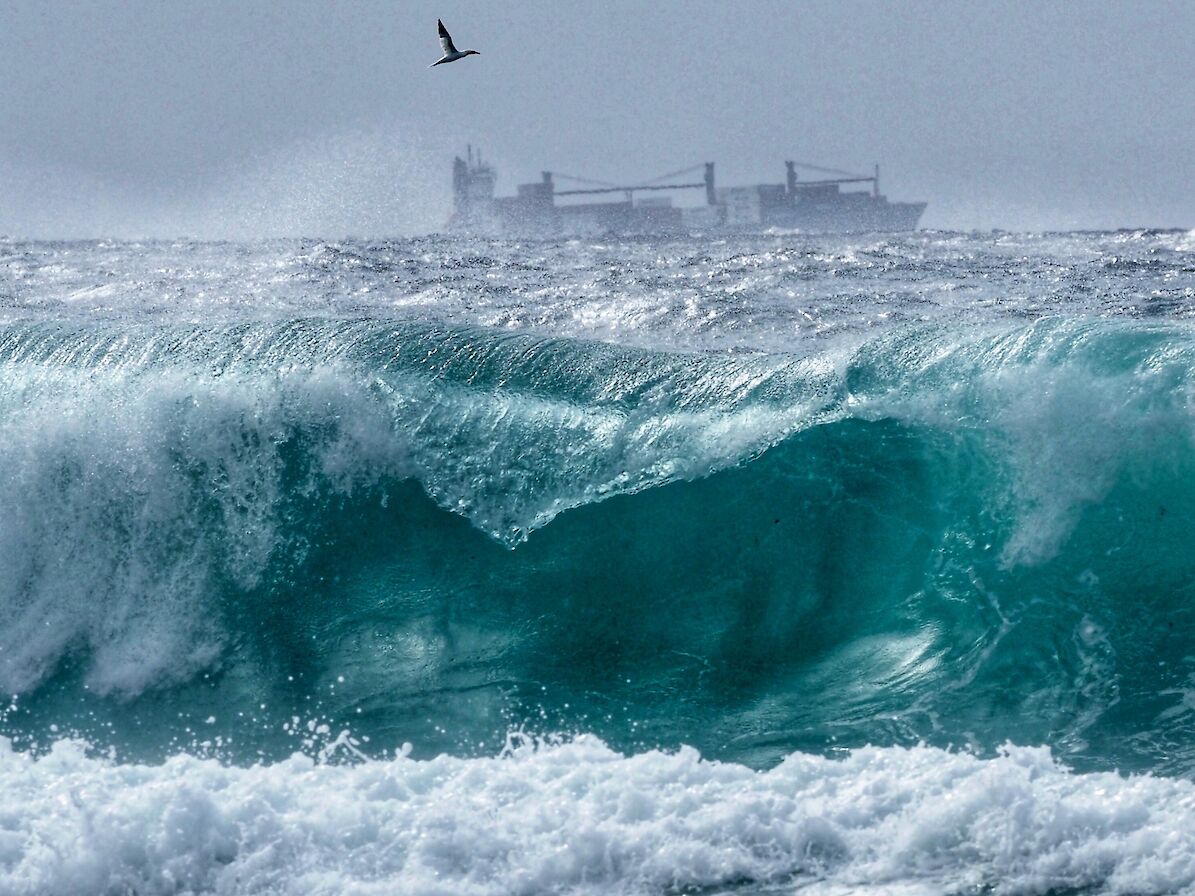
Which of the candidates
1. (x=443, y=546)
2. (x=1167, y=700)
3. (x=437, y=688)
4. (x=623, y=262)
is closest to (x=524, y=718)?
(x=437, y=688)

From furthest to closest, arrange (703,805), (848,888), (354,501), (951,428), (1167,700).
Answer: (354,501), (951,428), (1167,700), (703,805), (848,888)

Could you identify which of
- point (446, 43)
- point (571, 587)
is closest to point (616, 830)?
point (571, 587)

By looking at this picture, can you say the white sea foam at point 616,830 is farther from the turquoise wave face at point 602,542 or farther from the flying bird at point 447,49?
the flying bird at point 447,49

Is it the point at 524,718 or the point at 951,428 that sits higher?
the point at 951,428

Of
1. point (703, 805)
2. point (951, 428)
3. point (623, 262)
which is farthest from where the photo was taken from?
point (623, 262)

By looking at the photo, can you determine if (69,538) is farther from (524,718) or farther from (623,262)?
(623,262)

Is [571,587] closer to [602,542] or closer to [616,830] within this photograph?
[602,542]
